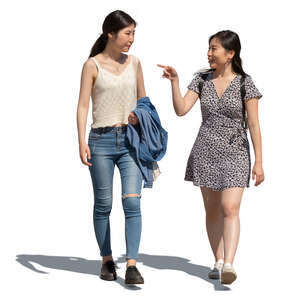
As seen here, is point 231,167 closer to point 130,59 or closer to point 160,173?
point 160,173

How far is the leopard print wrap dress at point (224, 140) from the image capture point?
9156mm

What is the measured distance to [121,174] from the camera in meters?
9.27

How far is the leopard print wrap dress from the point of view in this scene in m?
9.16

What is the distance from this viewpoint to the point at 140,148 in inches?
364

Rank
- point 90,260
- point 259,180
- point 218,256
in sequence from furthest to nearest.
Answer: point 90,260 → point 218,256 → point 259,180

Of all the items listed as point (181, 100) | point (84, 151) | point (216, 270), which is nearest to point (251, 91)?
point (181, 100)

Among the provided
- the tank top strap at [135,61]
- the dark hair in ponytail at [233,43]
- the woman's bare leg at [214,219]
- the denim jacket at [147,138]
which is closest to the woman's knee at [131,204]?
the denim jacket at [147,138]

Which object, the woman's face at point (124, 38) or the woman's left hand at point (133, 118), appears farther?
the woman's left hand at point (133, 118)

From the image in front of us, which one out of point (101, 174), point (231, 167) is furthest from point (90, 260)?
point (231, 167)

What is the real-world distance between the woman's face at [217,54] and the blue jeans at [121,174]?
3.80ft

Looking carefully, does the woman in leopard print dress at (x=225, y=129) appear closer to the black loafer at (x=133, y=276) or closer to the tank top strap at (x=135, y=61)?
the tank top strap at (x=135, y=61)

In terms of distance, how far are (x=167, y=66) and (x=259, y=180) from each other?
152 cm

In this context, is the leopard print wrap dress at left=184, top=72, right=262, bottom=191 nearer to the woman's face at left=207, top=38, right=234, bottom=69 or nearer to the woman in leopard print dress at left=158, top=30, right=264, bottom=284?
the woman in leopard print dress at left=158, top=30, right=264, bottom=284

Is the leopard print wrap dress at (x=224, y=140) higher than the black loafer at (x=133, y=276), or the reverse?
the leopard print wrap dress at (x=224, y=140)
